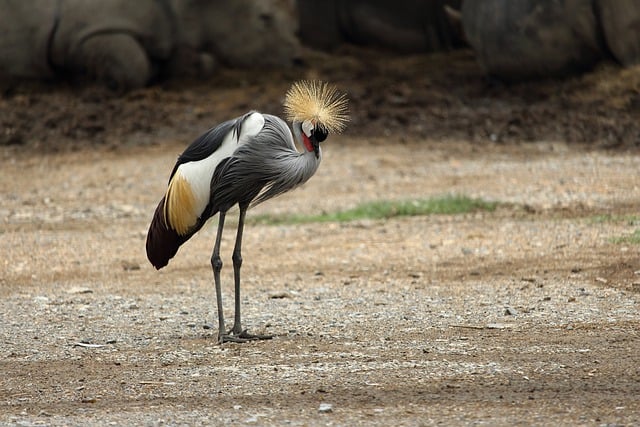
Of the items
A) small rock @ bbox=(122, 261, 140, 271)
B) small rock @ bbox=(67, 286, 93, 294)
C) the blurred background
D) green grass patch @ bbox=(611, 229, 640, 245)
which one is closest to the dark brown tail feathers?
small rock @ bbox=(67, 286, 93, 294)

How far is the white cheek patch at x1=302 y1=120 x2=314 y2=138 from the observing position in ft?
20.1

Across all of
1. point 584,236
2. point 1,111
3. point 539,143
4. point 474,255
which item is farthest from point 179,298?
point 1,111

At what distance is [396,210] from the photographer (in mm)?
10375

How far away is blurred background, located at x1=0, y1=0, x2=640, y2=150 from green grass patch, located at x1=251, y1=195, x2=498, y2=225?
3.03 meters

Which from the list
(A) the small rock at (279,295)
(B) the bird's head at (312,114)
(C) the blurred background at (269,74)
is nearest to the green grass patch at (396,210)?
(A) the small rock at (279,295)

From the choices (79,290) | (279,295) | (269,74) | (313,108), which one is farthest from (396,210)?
(269,74)

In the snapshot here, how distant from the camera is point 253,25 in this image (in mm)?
14797

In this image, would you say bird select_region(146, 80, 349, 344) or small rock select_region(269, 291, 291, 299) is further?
small rock select_region(269, 291, 291, 299)

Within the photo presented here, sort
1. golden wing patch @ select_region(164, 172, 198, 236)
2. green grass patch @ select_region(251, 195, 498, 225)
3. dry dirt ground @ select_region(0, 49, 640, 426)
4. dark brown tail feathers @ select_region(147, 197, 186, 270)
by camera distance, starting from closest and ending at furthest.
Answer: dry dirt ground @ select_region(0, 49, 640, 426) < golden wing patch @ select_region(164, 172, 198, 236) < dark brown tail feathers @ select_region(147, 197, 186, 270) < green grass patch @ select_region(251, 195, 498, 225)

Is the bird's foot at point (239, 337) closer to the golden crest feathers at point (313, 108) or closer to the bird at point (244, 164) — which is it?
the bird at point (244, 164)

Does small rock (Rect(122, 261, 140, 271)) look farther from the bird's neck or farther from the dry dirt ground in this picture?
the bird's neck

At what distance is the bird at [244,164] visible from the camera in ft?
20.1

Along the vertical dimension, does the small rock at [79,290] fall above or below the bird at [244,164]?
below

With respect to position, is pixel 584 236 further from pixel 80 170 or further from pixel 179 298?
pixel 80 170
